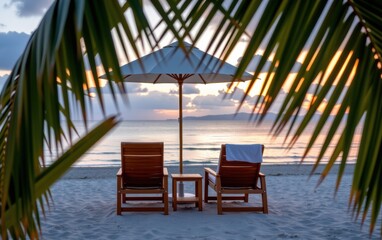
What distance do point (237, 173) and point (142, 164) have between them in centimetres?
112

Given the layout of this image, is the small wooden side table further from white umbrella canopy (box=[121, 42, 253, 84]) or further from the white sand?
white umbrella canopy (box=[121, 42, 253, 84])

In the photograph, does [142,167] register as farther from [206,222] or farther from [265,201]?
[265,201]

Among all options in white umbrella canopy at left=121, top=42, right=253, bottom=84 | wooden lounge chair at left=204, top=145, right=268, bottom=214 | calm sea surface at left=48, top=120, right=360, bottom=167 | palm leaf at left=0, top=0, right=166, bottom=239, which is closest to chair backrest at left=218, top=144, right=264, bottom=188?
wooden lounge chair at left=204, top=145, right=268, bottom=214

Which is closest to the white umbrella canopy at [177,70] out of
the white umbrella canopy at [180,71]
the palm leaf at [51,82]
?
the white umbrella canopy at [180,71]

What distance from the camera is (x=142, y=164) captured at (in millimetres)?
6020

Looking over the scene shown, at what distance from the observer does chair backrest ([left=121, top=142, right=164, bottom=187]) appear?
6008mm

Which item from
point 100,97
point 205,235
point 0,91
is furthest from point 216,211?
point 100,97

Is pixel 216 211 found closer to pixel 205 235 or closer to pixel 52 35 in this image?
pixel 205 235

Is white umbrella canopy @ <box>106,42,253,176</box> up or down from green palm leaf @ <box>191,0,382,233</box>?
up

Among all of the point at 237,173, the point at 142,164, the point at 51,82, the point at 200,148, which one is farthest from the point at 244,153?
the point at 200,148

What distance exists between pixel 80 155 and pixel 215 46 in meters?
0.36

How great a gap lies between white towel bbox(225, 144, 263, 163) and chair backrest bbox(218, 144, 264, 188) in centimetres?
9

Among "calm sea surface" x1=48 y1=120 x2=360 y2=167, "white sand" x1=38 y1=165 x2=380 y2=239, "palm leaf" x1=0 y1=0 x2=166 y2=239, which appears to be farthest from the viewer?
"calm sea surface" x1=48 y1=120 x2=360 y2=167

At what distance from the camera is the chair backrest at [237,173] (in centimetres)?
603
